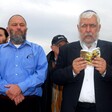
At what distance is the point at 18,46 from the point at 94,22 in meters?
1.55

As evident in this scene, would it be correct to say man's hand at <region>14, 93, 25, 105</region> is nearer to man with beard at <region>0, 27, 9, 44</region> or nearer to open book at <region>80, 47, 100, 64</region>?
open book at <region>80, 47, 100, 64</region>

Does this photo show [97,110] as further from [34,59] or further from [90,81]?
[34,59]

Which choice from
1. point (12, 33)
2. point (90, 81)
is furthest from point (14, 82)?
point (90, 81)

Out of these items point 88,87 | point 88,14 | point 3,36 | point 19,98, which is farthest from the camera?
point 3,36

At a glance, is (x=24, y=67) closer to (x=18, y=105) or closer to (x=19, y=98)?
(x=19, y=98)

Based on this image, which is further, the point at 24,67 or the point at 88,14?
the point at 24,67

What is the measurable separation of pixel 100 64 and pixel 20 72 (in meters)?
1.52

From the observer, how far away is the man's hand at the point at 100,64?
15.7 ft

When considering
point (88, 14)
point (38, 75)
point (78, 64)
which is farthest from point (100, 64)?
point (38, 75)

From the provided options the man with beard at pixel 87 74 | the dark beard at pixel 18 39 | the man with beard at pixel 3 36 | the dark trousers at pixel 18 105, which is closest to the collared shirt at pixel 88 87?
the man with beard at pixel 87 74

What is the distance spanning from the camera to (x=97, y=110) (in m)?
4.88

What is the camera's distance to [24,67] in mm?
5684

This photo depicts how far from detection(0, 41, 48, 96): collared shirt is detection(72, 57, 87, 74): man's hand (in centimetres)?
95

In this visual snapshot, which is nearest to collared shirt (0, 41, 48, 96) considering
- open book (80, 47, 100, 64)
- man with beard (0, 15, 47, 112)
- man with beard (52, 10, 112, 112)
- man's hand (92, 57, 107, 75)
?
man with beard (0, 15, 47, 112)
